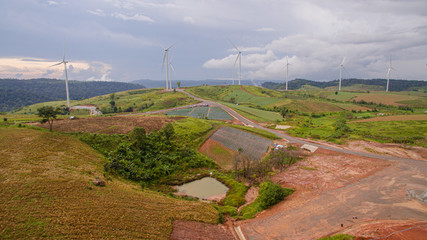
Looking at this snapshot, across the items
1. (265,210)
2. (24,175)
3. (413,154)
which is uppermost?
(24,175)

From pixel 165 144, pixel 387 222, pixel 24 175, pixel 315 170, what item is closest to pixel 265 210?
pixel 387 222

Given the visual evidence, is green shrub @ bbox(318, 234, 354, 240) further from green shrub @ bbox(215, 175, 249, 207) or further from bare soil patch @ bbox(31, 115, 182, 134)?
bare soil patch @ bbox(31, 115, 182, 134)

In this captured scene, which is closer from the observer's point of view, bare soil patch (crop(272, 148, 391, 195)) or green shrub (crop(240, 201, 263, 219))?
green shrub (crop(240, 201, 263, 219))

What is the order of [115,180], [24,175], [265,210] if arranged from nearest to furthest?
1. [24,175]
2. [265,210]
3. [115,180]

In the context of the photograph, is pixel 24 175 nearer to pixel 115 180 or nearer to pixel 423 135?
pixel 115 180

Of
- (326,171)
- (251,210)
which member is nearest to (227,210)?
(251,210)

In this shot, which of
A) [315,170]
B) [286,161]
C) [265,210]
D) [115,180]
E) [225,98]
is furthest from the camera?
[225,98]

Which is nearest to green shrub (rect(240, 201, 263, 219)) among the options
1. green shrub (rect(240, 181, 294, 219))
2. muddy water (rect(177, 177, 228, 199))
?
green shrub (rect(240, 181, 294, 219))
